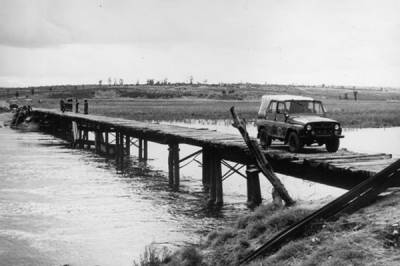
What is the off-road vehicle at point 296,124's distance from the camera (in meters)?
13.0

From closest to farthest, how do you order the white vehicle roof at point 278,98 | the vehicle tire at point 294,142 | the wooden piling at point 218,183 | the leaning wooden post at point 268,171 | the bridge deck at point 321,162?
the leaning wooden post at point 268,171, the bridge deck at point 321,162, the vehicle tire at point 294,142, the white vehicle roof at point 278,98, the wooden piling at point 218,183

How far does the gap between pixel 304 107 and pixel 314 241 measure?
831 cm

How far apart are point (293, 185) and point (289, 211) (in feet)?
33.5

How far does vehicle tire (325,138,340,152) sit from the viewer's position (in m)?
13.0

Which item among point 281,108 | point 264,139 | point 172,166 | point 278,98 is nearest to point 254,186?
point 264,139

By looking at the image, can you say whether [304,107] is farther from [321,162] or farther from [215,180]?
[321,162]

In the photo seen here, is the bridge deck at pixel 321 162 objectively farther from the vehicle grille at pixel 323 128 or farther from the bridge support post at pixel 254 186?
the vehicle grille at pixel 323 128

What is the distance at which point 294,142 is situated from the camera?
1327cm

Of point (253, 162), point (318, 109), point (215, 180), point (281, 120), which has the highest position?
point (318, 109)

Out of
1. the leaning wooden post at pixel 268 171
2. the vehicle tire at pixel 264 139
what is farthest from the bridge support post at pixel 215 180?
the leaning wooden post at pixel 268 171

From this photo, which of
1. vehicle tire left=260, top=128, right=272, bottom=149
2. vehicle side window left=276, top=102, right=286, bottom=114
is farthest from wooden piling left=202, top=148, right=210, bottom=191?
vehicle side window left=276, top=102, right=286, bottom=114

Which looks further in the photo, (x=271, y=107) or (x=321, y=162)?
(x=271, y=107)

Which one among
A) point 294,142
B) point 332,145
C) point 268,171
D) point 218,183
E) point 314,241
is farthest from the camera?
point 218,183

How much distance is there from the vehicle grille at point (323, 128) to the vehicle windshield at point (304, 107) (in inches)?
57.6
